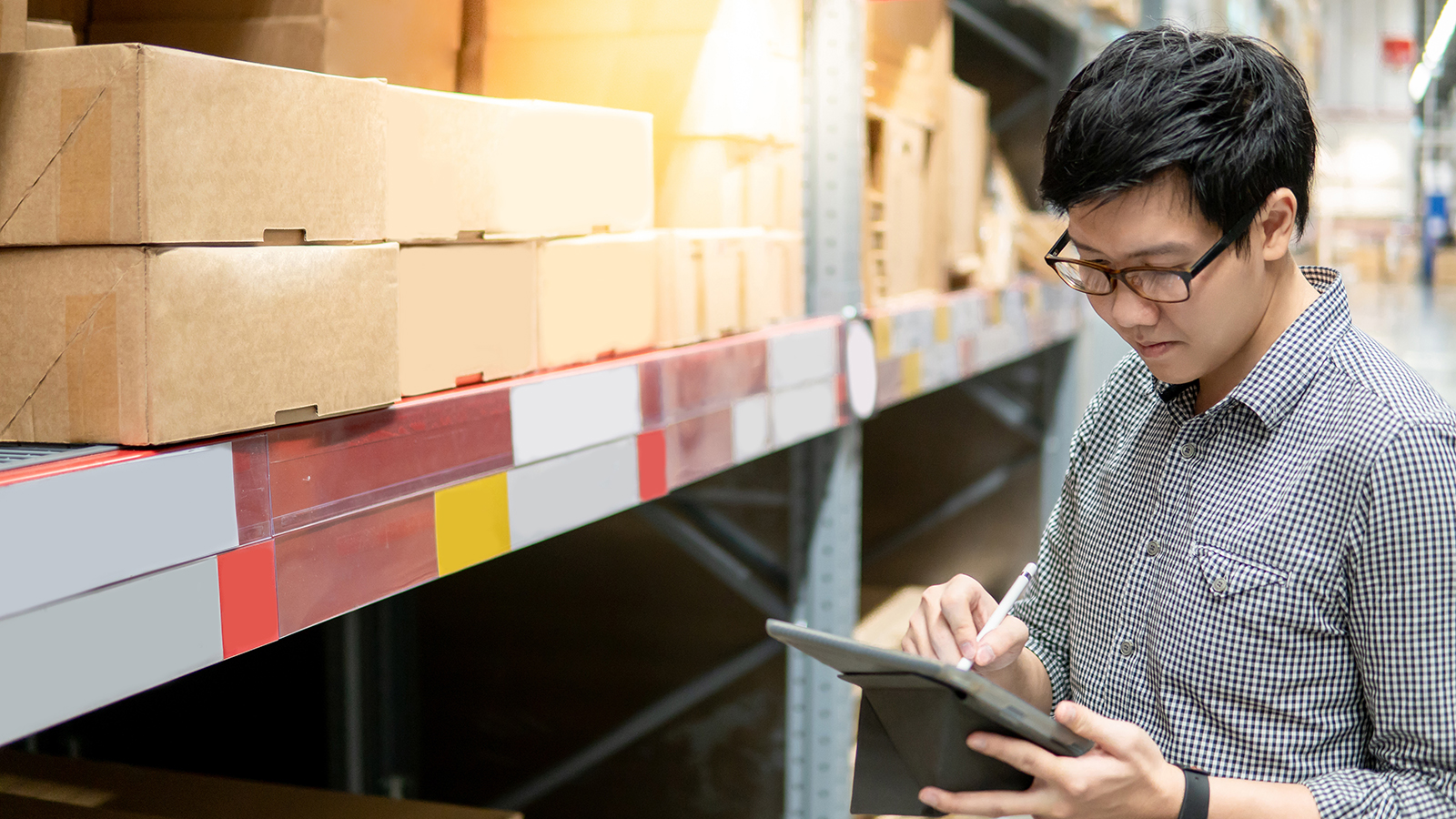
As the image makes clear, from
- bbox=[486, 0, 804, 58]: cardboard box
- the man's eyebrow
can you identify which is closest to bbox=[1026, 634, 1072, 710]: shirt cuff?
the man's eyebrow

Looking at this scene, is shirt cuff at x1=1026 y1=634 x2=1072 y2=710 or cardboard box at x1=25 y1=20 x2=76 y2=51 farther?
shirt cuff at x1=1026 y1=634 x2=1072 y2=710

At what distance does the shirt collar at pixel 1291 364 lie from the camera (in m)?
1.20

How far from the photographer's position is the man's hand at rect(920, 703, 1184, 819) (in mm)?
1092

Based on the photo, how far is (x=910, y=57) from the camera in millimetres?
Result: 3004

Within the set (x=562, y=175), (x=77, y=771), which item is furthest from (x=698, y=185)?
(x=77, y=771)

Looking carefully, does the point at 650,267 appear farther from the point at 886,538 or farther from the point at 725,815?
the point at 886,538

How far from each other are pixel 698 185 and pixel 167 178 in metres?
1.16

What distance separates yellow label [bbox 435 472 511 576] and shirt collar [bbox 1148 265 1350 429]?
791 millimetres

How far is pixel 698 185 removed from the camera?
2.07m

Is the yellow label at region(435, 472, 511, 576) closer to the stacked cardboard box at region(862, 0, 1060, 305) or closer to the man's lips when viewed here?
the man's lips

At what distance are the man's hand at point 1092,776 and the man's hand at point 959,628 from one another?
167 millimetres

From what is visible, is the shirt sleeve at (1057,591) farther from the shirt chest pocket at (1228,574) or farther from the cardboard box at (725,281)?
the cardboard box at (725,281)

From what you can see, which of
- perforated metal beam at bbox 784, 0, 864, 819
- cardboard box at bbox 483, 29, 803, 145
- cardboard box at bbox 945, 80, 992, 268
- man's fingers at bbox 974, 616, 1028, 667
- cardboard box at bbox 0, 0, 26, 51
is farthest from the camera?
cardboard box at bbox 945, 80, 992, 268

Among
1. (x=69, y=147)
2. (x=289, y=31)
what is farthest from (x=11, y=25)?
(x=289, y=31)
